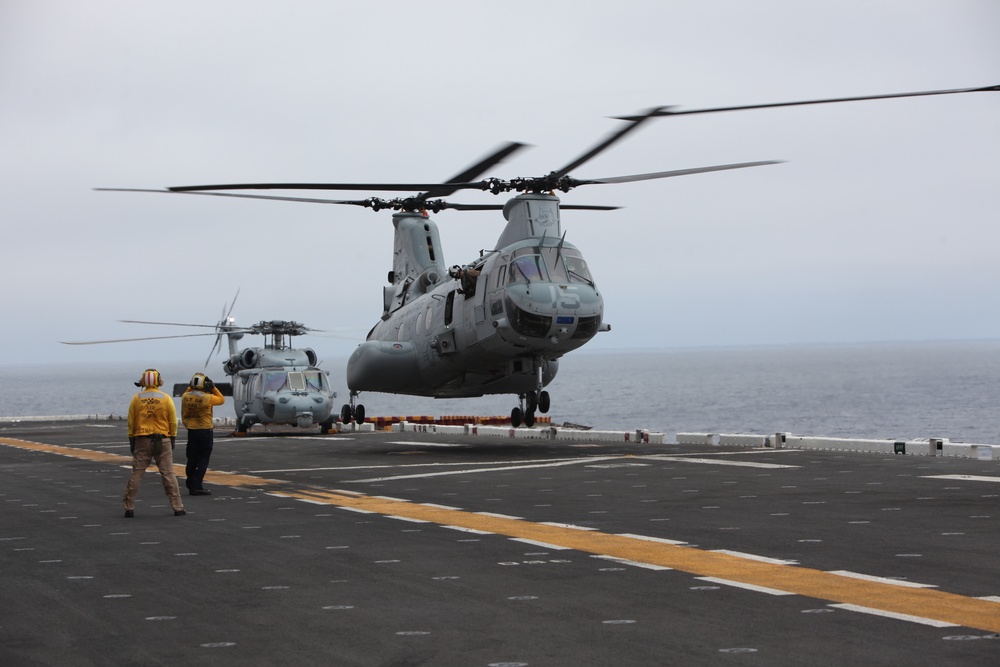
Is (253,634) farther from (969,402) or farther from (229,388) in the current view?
(969,402)

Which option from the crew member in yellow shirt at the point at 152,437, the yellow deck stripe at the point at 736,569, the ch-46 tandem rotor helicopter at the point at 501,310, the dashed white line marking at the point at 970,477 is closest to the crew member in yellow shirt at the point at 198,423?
the crew member in yellow shirt at the point at 152,437

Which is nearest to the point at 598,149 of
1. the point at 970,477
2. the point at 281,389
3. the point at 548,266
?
the point at 548,266

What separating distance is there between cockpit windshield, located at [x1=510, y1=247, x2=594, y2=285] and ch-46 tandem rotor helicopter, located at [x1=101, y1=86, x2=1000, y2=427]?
0.10 feet

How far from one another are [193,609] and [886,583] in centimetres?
571

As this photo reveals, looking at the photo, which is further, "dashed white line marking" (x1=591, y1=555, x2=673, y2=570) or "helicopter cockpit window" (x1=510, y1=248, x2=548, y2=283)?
"helicopter cockpit window" (x1=510, y1=248, x2=548, y2=283)

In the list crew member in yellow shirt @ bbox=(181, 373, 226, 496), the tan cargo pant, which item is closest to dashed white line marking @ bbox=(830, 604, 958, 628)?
the tan cargo pant

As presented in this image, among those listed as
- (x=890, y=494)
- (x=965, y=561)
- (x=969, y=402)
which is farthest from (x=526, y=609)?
(x=969, y=402)

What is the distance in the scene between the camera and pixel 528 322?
27.0 m

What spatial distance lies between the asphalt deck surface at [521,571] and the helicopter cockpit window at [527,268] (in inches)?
272

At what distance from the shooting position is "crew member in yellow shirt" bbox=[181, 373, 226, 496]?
757 inches

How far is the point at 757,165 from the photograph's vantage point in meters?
25.0

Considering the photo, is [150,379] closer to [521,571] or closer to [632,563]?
[521,571]

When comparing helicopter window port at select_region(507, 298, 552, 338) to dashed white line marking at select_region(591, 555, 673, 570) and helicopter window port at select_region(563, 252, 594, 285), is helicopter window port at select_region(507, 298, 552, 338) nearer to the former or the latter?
helicopter window port at select_region(563, 252, 594, 285)

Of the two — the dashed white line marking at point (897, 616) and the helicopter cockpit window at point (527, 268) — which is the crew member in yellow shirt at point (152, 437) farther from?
the helicopter cockpit window at point (527, 268)
